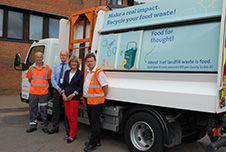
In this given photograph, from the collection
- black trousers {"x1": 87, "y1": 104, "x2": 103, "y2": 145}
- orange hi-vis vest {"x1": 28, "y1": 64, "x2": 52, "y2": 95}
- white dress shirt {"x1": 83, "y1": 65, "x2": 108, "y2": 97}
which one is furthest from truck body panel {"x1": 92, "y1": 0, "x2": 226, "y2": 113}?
orange hi-vis vest {"x1": 28, "y1": 64, "x2": 52, "y2": 95}

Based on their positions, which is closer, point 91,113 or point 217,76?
point 217,76

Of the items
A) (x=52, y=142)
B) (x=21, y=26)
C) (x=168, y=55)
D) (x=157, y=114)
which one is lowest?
(x=52, y=142)

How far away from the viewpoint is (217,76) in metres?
2.95

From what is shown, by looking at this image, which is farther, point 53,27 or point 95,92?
point 53,27

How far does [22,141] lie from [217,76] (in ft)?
13.1

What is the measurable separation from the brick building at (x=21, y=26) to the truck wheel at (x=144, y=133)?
9757 millimetres

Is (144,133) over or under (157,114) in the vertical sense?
under

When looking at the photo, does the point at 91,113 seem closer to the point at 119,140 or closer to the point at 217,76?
the point at 119,140

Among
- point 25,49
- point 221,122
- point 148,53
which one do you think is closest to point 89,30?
point 148,53

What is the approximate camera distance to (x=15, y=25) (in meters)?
12.0

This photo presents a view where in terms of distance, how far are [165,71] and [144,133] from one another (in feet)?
3.82

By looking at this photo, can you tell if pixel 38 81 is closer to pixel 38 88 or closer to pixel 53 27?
pixel 38 88

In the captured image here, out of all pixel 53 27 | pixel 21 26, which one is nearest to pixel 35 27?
pixel 21 26

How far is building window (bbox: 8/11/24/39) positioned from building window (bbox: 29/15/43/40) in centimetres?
54
